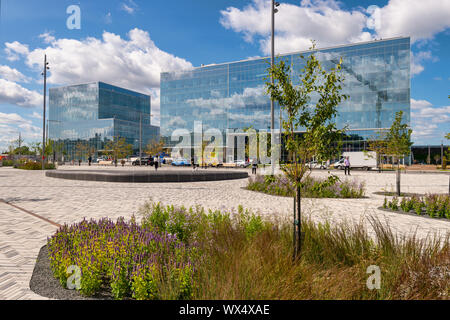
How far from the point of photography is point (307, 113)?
435 cm

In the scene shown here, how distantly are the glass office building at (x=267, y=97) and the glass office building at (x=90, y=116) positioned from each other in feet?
84.2

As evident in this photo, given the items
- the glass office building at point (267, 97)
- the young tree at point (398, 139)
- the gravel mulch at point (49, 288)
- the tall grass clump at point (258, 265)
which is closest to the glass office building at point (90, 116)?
the glass office building at point (267, 97)

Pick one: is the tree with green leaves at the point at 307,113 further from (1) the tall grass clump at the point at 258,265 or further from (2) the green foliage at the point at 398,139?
(2) the green foliage at the point at 398,139

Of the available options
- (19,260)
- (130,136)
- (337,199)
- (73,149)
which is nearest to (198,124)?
(130,136)

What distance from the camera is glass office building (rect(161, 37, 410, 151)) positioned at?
53.5 meters

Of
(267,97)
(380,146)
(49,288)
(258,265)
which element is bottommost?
(49,288)

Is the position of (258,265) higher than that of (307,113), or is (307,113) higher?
(307,113)

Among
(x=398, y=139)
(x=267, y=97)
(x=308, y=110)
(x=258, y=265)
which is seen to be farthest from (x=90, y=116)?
(x=258, y=265)

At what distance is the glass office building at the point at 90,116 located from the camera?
318 ft

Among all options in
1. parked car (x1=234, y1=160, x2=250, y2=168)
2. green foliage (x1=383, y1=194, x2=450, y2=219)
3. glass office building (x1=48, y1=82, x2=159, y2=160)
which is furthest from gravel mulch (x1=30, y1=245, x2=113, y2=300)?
glass office building (x1=48, y1=82, x2=159, y2=160)

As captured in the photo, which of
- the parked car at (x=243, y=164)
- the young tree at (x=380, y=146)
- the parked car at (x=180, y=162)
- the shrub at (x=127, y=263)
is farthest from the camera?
the parked car at (x=180, y=162)

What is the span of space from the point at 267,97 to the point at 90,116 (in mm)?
68718

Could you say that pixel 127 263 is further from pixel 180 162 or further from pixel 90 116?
pixel 90 116

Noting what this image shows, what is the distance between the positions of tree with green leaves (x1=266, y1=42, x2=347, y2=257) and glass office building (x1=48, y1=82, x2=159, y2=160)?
323 feet
